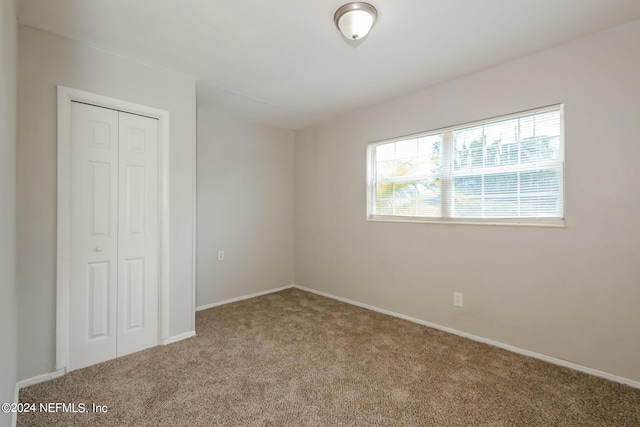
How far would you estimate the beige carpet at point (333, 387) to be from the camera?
1682 mm

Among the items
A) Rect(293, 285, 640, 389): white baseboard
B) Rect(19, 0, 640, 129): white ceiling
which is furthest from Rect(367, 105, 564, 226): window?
Rect(293, 285, 640, 389): white baseboard

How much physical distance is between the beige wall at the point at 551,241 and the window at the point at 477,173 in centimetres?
10

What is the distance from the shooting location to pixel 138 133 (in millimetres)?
2498

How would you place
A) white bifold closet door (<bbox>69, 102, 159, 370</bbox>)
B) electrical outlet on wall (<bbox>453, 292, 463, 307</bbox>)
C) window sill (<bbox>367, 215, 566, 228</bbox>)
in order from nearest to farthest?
white bifold closet door (<bbox>69, 102, 159, 370</bbox>)
window sill (<bbox>367, 215, 566, 228</bbox>)
electrical outlet on wall (<bbox>453, 292, 463, 307</bbox>)

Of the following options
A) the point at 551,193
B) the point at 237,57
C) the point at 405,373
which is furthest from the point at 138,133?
the point at 551,193

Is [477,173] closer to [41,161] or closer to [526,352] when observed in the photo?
[526,352]

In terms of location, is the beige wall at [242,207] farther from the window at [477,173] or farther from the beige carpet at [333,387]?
the window at [477,173]

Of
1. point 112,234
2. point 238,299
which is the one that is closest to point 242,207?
point 238,299

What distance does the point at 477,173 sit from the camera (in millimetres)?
2736

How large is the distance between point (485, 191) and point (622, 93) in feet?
3.57

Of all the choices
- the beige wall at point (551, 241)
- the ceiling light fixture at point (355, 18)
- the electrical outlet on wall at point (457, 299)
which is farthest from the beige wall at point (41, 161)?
the electrical outlet on wall at point (457, 299)

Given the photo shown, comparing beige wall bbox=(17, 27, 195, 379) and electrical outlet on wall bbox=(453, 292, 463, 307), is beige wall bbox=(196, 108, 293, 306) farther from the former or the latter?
electrical outlet on wall bbox=(453, 292, 463, 307)

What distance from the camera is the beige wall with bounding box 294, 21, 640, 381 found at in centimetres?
202

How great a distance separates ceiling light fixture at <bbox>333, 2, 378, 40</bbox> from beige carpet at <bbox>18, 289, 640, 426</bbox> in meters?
2.39
